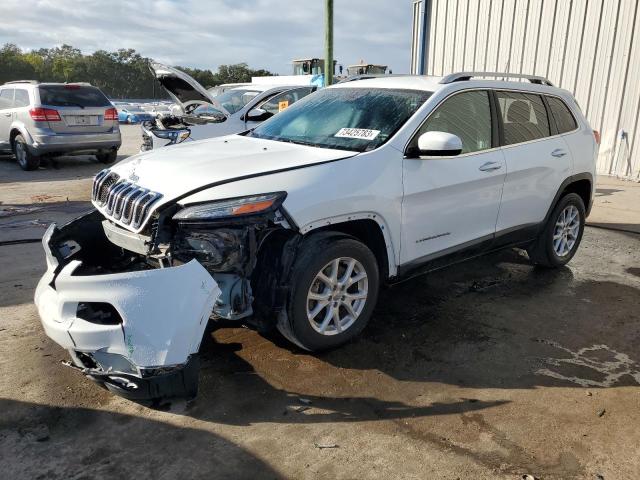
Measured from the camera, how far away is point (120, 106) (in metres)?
30.7

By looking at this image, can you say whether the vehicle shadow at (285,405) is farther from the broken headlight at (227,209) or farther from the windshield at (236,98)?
the windshield at (236,98)

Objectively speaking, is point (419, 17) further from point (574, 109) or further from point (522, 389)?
point (522, 389)

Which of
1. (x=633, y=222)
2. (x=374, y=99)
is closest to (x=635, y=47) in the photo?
(x=633, y=222)

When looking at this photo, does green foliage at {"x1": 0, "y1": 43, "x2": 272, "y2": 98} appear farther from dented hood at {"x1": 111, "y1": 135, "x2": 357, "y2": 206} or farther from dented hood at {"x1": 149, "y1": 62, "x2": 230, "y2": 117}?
dented hood at {"x1": 111, "y1": 135, "x2": 357, "y2": 206}

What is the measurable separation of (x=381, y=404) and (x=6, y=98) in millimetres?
12262

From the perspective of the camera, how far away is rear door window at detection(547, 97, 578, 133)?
5.16 meters

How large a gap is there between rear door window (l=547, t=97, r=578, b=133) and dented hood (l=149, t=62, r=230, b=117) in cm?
465

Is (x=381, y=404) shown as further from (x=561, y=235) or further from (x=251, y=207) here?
(x=561, y=235)

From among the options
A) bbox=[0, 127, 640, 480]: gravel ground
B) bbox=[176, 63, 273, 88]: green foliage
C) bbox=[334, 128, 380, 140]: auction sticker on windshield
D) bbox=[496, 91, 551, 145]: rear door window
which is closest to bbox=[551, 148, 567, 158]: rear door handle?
bbox=[496, 91, 551, 145]: rear door window

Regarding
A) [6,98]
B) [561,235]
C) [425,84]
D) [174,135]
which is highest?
[425,84]

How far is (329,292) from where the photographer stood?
3.47 m

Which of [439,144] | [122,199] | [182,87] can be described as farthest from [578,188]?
[182,87]

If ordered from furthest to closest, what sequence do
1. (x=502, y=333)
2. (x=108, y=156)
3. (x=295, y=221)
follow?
(x=108, y=156)
(x=502, y=333)
(x=295, y=221)

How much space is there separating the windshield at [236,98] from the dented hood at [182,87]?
0.97 metres
